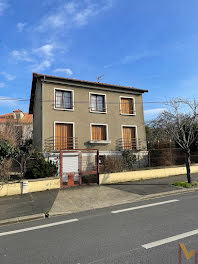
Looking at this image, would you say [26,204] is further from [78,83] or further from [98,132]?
[78,83]

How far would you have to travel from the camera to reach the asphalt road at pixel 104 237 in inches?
118

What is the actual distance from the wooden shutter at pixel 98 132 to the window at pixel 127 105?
262 centimetres

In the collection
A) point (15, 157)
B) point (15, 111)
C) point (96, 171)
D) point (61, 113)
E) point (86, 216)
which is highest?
point (15, 111)

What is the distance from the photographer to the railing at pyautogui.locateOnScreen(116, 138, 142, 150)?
1535 centimetres

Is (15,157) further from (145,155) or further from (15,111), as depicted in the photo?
(15,111)

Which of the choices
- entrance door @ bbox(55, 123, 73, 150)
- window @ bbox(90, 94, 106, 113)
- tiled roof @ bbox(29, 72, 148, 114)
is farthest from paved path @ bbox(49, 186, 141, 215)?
tiled roof @ bbox(29, 72, 148, 114)

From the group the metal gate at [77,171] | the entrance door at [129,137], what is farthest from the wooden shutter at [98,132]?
the metal gate at [77,171]

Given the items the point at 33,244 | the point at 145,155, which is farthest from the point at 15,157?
the point at 145,155

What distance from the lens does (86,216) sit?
5359mm

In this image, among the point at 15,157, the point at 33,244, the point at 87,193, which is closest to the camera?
the point at 33,244

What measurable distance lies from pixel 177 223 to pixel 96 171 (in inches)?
248

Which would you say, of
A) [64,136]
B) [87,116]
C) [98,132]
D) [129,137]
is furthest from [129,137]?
[64,136]

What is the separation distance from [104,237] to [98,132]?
11587 millimetres

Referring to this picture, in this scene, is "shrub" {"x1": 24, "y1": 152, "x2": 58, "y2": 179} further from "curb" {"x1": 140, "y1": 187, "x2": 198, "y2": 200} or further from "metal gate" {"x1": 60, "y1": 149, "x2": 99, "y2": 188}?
"curb" {"x1": 140, "y1": 187, "x2": 198, "y2": 200}
